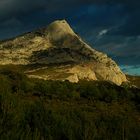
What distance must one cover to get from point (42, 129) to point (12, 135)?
17.8ft

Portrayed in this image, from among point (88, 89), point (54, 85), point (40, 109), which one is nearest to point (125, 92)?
point (88, 89)

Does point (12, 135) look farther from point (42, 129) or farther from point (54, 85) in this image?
point (54, 85)

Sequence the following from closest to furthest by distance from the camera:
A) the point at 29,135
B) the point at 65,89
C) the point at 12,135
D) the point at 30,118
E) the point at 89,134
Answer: the point at 12,135
the point at 29,135
the point at 89,134
the point at 30,118
the point at 65,89

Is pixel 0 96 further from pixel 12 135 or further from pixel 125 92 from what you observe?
pixel 125 92

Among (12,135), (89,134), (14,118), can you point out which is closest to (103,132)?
(89,134)

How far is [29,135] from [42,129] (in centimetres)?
428

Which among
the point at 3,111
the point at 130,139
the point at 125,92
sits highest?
the point at 125,92

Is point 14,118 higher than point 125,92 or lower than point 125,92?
lower

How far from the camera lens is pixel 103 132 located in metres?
22.2

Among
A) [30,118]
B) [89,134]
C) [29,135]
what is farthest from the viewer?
[30,118]

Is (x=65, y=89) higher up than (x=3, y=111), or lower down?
higher up

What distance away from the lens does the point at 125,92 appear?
145000 millimetres

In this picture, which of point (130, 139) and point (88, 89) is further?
point (88, 89)

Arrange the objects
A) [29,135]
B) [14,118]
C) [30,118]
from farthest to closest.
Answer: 1. [30,118]
2. [14,118]
3. [29,135]
